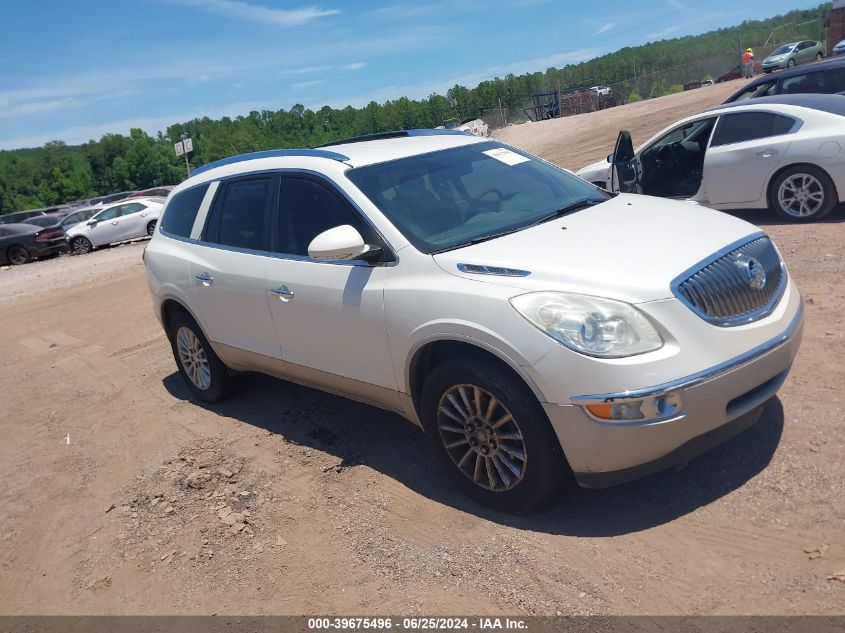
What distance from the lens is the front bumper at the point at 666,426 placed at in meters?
3.24

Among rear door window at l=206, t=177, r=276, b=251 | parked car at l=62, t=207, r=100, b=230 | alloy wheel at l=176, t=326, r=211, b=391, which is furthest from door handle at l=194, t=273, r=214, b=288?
parked car at l=62, t=207, r=100, b=230

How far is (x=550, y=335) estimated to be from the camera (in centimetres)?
333

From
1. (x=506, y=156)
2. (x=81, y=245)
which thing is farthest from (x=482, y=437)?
(x=81, y=245)

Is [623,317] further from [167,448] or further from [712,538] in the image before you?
[167,448]

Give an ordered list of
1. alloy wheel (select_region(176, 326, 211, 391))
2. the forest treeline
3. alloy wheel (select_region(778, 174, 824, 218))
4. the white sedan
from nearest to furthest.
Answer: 1. alloy wheel (select_region(176, 326, 211, 391))
2. the white sedan
3. alloy wheel (select_region(778, 174, 824, 218))
4. the forest treeline

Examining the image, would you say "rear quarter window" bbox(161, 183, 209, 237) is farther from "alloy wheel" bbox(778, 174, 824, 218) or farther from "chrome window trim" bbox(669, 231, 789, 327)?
"alloy wheel" bbox(778, 174, 824, 218)

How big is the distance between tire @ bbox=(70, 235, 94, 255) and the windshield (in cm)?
2317

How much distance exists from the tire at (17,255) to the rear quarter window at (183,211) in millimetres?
21304

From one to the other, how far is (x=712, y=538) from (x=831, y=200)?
6.24m

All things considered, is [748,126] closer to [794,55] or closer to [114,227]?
[114,227]

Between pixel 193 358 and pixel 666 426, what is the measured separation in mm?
4201

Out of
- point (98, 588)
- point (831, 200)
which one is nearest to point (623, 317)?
point (98, 588)

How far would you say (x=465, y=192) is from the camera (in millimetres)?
4578

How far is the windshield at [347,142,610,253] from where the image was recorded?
13.8 feet
